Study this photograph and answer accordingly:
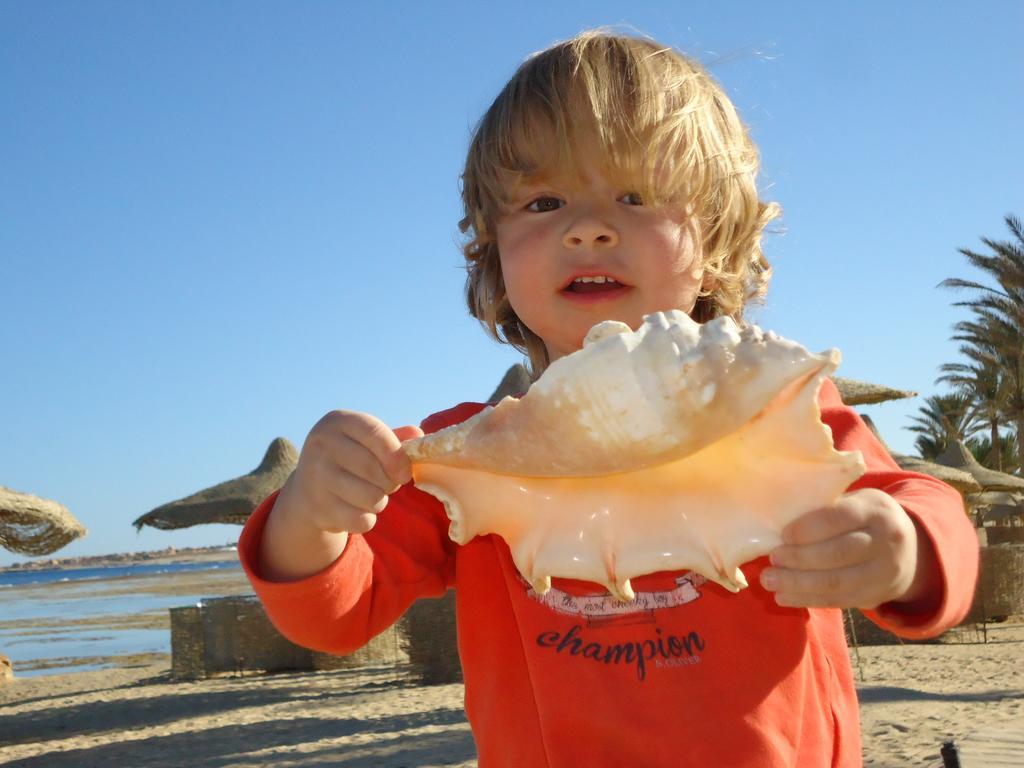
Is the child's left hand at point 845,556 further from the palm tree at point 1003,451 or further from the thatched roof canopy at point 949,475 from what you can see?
the palm tree at point 1003,451

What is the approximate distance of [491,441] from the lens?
1146 mm

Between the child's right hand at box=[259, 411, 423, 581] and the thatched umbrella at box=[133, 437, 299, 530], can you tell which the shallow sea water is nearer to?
the thatched umbrella at box=[133, 437, 299, 530]

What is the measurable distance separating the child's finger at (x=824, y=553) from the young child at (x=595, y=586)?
5.1 inches

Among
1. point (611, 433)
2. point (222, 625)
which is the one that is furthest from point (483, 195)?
point (222, 625)

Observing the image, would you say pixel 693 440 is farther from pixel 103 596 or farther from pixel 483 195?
pixel 103 596

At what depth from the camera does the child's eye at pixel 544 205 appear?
184 centimetres

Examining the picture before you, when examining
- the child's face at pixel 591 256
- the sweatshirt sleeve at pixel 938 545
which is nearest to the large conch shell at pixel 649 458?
the sweatshirt sleeve at pixel 938 545

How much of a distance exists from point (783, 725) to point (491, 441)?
0.80 meters

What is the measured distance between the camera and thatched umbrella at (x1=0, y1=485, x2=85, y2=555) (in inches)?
390

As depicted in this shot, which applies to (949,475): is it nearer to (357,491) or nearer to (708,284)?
(708,284)

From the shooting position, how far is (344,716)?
8695mm

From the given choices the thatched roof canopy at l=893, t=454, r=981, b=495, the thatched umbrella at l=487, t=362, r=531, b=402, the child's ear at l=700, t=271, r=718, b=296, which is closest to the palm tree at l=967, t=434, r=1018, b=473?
the thatched roof canopy at l=893, t=454, r=981, b=495

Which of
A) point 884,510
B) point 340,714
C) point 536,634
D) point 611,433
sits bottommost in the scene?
point 340,714

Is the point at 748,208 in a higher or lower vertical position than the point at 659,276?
higher
